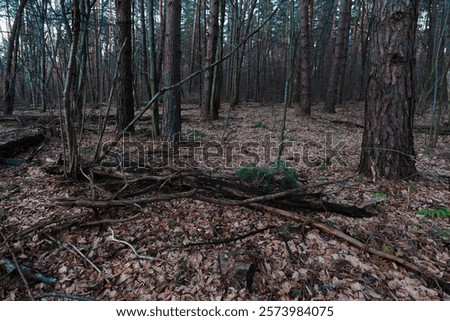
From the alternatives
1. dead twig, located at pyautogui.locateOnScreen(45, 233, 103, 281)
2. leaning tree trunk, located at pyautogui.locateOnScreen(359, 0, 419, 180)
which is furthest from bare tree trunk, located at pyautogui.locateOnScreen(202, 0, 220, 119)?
dead twig, located at pyautogui.locateOnScreen(45, 233, 103, 281)

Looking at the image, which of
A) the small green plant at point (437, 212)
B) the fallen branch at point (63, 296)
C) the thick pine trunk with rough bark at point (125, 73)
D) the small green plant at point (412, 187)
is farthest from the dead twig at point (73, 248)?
the thick pine trunk with rough bark at point (125, 73)

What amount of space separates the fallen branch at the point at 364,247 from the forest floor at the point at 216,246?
0.04m

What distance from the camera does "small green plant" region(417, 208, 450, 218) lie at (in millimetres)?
2721

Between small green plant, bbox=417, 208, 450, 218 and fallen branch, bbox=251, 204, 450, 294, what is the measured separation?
101cm

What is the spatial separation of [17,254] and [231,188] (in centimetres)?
209

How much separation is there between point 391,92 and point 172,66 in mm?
4345

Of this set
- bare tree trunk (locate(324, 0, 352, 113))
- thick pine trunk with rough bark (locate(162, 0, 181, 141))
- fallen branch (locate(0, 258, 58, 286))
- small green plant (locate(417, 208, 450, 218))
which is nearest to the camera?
fallen branch (locate(0, 258, 58, 286))

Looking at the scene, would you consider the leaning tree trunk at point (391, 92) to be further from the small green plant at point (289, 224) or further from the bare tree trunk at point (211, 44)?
the bare tree trunk at point (211, 44)

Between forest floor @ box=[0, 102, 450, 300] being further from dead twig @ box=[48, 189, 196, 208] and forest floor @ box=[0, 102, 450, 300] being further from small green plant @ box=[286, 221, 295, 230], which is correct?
dead twig @ box=[48, 189, 196, 208]

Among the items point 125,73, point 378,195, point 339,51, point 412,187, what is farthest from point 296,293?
point 339,51

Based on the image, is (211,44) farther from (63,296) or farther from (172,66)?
(63,296)

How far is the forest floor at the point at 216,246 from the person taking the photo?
Answer: 196cm

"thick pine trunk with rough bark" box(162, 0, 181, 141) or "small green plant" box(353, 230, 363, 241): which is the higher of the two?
"thick pine trunk with rough bark" box(162, 0, 181, 141)

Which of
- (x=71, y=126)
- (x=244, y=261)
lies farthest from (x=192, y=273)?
(x=71, y=126)
